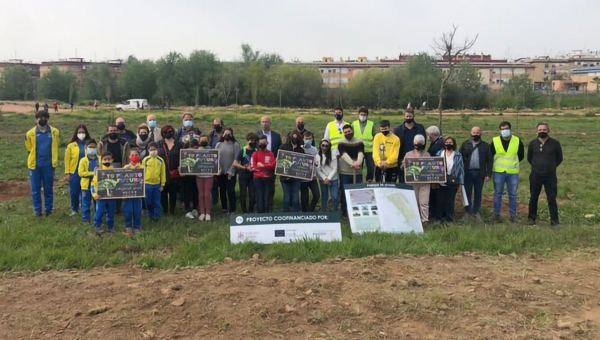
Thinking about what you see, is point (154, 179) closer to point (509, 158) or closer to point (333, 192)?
point (333, 192)

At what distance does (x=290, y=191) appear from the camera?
967 cm

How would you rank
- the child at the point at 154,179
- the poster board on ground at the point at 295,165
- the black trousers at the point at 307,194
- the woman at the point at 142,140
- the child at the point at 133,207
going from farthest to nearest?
1. the black trousers at the point at 307,194
2. the woman at the point at 142,140
3. the poster board on ground at the point at 295,165
4. the child at the point at 154,179
5. the child at the point at 133,207

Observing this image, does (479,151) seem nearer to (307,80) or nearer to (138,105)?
(138,105)

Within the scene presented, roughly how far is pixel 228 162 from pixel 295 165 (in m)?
1.35

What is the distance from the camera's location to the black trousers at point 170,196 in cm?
980

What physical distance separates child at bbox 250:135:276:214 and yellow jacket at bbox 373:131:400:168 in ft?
6.36

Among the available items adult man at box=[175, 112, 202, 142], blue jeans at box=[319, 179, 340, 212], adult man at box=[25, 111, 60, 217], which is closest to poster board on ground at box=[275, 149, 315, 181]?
blue jeans at box=[319, 179, 340, 212]

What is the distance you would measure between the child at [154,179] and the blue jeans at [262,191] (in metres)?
1.68

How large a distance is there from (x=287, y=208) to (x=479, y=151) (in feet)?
12.4

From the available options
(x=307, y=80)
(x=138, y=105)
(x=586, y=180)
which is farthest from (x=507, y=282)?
(x=307, y=80)

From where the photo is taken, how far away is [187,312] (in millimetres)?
5312

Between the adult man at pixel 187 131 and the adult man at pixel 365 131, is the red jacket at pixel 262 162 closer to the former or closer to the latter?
the adult man at pixel 187 131

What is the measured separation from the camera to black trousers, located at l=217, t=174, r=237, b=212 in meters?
9.91

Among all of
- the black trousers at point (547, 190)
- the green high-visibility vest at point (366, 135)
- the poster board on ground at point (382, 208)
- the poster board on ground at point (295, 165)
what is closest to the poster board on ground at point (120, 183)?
the poster board on ground at point (295, 165)
